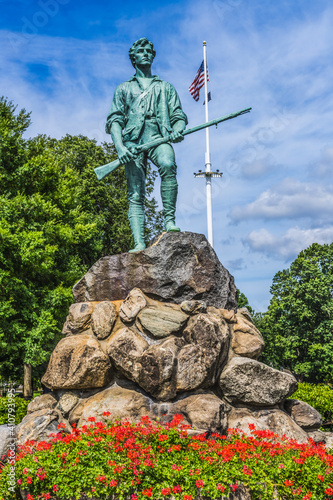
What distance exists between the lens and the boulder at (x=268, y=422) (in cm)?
547

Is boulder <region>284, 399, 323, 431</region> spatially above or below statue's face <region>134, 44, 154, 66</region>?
below

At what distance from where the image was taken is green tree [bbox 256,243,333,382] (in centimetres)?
2161

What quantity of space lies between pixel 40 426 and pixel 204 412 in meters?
2.06

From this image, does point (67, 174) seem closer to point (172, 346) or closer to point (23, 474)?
point (172, 346)

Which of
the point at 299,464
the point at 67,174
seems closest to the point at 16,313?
the point at 67,174

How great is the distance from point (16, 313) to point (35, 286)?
6.27ft

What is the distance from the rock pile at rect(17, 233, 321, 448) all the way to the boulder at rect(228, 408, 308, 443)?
0.01 metres

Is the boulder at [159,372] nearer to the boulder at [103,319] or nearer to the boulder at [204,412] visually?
the boulder at [204,412]

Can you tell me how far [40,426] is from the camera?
5.68m

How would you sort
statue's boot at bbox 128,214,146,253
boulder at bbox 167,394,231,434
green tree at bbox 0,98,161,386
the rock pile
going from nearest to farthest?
boulder at bbox 167,394,231,434
the rock pile
statue's boot at bbox 128,214,146,253
green tree at bbox 0,98,161,386

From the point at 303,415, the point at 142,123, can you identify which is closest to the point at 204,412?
the point at 303,415

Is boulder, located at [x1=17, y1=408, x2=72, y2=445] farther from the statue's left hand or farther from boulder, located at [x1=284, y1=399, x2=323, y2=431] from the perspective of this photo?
the statue's left hand

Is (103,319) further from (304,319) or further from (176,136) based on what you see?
(304,319)

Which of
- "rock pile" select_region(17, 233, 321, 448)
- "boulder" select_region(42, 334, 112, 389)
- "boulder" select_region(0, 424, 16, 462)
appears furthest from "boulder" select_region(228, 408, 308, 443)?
"boulder" select_region(0, 424, 16, 462)
